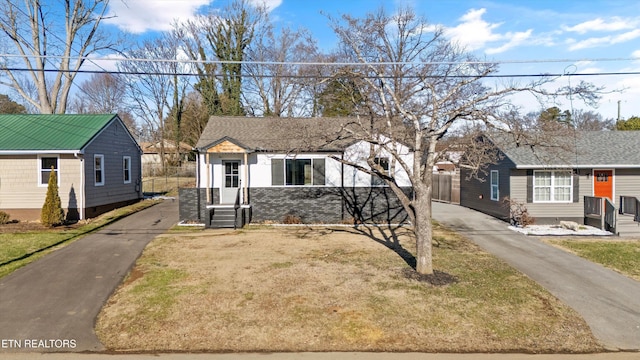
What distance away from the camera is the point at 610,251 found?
11188mm

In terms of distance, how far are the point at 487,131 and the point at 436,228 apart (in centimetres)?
706

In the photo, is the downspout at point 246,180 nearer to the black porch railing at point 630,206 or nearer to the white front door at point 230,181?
the white front door at point 230,181

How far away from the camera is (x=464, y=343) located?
548cm

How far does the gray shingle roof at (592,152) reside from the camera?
50.5 feet

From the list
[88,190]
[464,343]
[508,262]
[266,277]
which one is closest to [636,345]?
[464,343]

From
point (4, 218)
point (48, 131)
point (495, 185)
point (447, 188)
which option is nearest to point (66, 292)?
point (4, 218)

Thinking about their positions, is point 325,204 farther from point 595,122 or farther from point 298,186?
point 595,122

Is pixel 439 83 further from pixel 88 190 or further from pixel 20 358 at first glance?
pixel 88 190

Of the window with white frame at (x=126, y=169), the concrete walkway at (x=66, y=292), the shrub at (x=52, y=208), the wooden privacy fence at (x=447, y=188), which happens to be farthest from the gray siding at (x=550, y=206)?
the window with white frame at (x=126, y=169)

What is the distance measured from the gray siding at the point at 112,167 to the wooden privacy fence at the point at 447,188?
20111 mm

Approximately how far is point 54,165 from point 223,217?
26.8ft

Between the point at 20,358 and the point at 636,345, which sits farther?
the point at 636,345

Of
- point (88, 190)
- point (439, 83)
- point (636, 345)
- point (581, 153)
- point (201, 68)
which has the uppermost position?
point (201, 68)

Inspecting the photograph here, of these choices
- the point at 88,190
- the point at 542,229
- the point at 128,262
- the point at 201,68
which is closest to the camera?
the point at 128,262
